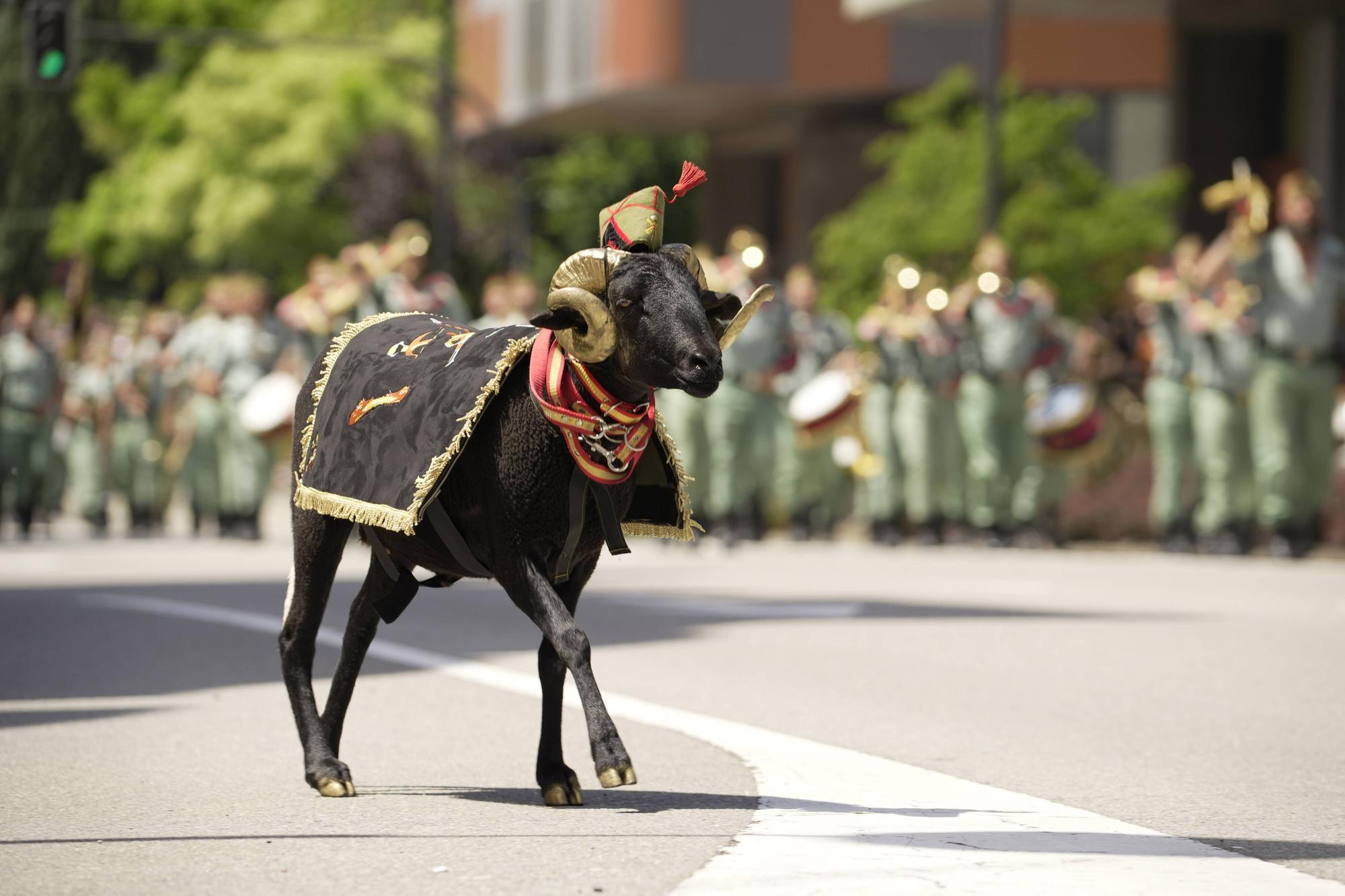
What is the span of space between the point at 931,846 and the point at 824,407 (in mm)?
14953

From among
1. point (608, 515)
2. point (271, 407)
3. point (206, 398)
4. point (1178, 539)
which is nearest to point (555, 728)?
point (608, 515)

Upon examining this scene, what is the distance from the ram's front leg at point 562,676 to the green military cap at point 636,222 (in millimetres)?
973

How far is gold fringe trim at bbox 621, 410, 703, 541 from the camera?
25.0ft

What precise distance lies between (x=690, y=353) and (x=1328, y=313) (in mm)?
12510

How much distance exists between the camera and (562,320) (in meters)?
7.07

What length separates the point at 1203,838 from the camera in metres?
7.04

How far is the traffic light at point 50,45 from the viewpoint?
83.3 ft

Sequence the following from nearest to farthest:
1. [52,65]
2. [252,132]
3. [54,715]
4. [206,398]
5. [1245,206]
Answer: [54,715] → [1245,206] → [206,398] → [52,65] → [252,132]

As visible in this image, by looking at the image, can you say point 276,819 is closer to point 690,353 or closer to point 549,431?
point 549,431

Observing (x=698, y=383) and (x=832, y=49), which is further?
(x=832, y=49)

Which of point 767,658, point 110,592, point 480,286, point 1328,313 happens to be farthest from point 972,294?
point 480,286

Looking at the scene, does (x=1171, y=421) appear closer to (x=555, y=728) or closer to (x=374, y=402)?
(x=374, y=402)

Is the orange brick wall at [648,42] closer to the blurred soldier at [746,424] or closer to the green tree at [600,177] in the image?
the blurred soldier at [746,424]

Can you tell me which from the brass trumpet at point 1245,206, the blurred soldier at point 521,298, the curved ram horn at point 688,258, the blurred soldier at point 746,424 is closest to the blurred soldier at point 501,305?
the blurred soldier at point 521,298
